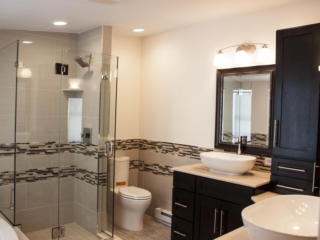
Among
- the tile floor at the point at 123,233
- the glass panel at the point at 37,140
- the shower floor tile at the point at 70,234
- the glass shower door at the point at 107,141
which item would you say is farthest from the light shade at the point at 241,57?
the shower floor tile at the point at 70,234

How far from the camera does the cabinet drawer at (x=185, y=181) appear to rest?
3.07 meters

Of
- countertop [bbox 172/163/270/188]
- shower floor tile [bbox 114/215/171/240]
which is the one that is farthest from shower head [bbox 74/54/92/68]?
shower floor tile [bbox 114/215/171/240]

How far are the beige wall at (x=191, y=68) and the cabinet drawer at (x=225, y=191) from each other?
72 centimetres

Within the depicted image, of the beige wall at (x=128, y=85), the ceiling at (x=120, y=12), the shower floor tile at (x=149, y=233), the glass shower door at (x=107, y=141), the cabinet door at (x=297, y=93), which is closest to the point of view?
the cabinet door at (x=297, y=93)

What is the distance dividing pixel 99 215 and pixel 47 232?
1.88 feet

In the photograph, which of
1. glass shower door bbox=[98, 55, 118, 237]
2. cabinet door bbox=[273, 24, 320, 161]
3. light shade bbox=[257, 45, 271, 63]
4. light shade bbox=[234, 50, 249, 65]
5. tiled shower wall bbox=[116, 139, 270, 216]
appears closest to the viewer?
cabinet door bbox=[273, 24, 320, 161]

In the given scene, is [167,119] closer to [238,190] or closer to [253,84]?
[253,84]

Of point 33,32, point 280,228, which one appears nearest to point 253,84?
point 280,228

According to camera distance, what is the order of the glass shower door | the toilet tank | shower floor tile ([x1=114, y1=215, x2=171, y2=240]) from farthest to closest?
the toilet tank < shower floor tile ([x1=114, y1=215, x2=171, y2=240]) < the glass shower door

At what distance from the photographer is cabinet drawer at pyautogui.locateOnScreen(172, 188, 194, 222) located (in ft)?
10.1

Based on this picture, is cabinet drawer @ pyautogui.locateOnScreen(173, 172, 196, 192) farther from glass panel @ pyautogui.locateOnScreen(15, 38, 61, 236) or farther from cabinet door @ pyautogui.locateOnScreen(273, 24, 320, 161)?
glass panel @ pyautogui.locateOnScreen(15, 38, 61, 236)

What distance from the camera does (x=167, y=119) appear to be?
4121 millimetres

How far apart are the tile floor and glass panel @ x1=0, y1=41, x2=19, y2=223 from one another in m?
0.35

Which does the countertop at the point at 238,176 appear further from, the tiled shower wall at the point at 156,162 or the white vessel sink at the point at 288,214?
the white vessel sink at the point at 288,214
